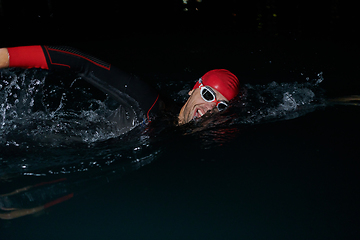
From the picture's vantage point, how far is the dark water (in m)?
1.47

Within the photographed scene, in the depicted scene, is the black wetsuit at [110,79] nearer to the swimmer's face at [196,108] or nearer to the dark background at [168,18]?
the swimmer's face at [196,108]

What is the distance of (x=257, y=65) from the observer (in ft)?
18.0

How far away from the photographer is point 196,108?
278 cm

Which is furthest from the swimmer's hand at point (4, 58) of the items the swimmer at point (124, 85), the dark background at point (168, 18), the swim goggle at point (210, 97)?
the dark background at point (168, 18)

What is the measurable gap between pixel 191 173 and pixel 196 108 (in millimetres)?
982

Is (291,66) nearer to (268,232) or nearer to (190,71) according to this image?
(190,71)

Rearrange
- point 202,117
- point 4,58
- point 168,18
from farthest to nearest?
1. point 168,18
2. point 202,117
3. point 4,58

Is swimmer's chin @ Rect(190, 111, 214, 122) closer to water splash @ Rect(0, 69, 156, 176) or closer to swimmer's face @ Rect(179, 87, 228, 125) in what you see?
swimmer's face @ Rect(179, 87, 228, 125)

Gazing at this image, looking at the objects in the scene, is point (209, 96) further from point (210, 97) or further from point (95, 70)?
point (95, 70)

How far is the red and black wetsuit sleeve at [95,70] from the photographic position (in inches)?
75.0

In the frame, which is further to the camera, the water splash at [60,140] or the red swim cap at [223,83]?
the red swim cap at [223,83]

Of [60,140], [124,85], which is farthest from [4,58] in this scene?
[60,140]

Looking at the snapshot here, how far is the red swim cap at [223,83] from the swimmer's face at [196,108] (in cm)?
4

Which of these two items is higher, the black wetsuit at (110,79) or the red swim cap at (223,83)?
the red swim cap at (223,83)
